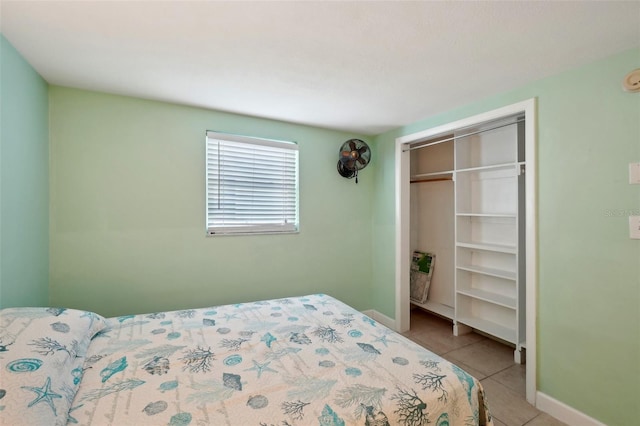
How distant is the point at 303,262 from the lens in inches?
127

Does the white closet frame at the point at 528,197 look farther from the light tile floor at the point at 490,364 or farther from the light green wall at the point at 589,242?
the light tile floor at the point at 490,364

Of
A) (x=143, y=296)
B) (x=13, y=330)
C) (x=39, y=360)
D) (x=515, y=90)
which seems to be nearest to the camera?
(x=39, y=360)

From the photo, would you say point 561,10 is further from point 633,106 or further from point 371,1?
point 371,1

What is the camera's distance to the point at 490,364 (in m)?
2.67

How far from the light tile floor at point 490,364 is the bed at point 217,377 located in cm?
102

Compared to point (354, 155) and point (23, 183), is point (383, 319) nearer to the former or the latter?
point (354, 155)

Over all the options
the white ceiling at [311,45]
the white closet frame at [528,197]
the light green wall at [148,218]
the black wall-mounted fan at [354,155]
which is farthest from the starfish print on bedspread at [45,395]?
the black wall-mounted fan at [354,155]

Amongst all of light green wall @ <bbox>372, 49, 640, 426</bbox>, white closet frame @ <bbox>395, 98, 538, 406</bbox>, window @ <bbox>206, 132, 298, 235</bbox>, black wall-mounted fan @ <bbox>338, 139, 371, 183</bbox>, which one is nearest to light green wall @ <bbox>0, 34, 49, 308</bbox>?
window @ <bbox>206, 132, 298, 235</bbox>

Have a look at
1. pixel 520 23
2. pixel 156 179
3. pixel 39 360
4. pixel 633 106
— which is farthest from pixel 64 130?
pixel 633 106

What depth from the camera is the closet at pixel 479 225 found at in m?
2.73

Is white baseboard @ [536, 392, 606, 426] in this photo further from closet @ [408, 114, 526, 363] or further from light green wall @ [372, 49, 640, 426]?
closet @ [408, 114, 526, 363]

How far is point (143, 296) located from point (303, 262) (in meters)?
1.56

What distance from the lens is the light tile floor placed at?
2.01m

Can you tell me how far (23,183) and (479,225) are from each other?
405cm
